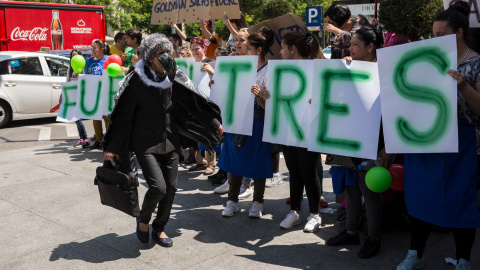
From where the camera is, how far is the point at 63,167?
7766mm

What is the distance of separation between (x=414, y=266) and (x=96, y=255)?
8.17 ft

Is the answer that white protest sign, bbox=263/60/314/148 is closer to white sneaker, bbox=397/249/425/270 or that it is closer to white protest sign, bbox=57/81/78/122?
white sneaker, bbox=397/249/425/270

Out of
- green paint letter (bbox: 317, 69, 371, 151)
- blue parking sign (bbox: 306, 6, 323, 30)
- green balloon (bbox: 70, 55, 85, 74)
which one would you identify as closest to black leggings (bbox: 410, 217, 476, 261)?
green paint letter (bbox: 317, 69, 371, 151)

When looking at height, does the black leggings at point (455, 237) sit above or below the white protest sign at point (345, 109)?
below

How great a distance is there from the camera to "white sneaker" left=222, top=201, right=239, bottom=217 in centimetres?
547

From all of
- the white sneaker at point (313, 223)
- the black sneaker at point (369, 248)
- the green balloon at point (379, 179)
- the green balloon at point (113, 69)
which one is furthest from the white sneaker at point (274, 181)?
the green balloon at point (379, 179)

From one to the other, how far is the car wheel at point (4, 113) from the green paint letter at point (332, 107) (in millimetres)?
9305

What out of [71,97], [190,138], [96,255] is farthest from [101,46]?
[96,255]

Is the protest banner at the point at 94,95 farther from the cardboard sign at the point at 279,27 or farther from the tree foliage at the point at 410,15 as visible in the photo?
the tree foliage at the point at 410,15

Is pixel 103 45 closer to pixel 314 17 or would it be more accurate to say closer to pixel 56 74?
pixel 56 74

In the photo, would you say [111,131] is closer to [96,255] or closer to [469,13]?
[96,255]

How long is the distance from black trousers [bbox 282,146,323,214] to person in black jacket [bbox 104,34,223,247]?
3.61ft

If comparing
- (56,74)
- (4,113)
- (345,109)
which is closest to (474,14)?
(345,109)

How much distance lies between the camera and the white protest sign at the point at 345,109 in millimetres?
4234
